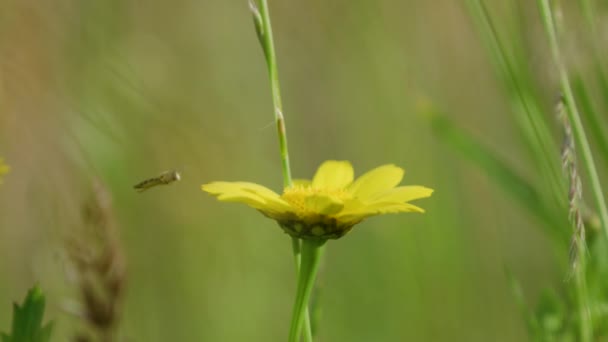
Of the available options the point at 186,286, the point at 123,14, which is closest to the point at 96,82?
the point at 186,286

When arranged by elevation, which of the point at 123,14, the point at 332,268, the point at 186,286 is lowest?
the point at 332,268

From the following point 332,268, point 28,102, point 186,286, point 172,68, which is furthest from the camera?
point 172,68

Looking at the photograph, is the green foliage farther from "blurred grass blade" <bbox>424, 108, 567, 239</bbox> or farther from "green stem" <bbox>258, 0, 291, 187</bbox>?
"blurred grass blade" <bbox>424, 108, 567, 239</bbox>

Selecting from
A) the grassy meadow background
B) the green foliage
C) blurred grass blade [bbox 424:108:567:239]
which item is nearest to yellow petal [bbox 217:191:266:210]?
the green foliage

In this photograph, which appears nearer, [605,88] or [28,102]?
[605,88]

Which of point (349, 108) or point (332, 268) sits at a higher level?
point (349, 108)

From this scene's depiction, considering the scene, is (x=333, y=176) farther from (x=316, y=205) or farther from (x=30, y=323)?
(x=30, y=323)

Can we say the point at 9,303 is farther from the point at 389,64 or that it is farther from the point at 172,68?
the point at 389,64

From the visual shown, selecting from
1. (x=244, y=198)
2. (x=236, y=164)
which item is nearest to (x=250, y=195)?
(x=244, y=198)
